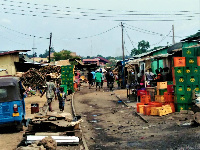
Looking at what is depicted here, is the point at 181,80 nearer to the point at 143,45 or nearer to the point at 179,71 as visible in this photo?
the point at 179,71

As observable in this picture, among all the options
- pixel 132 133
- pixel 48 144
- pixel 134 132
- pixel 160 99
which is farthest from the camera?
pixel 160 99

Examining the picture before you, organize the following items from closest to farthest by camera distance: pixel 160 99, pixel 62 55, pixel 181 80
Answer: pixel 181 80 < pixel 160 99 < pixel 62 55

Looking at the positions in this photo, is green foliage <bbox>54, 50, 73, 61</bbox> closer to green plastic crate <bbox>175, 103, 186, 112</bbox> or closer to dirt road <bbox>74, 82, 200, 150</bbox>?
dirt road <bbox>74, 82, 200, 150</bbox>

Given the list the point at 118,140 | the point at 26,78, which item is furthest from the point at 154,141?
the point at 26,78

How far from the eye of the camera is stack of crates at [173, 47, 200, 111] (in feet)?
45.1

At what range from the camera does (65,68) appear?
2750cm

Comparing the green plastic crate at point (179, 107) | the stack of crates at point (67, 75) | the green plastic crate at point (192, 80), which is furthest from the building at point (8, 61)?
the green plastic crate at point (192, 80)

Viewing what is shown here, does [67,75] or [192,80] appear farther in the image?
[67,75]

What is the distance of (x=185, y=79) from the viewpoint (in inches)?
545

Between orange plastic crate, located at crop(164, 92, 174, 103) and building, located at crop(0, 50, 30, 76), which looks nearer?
orange plastic crate, located at crop(164, 92, 174, 103)

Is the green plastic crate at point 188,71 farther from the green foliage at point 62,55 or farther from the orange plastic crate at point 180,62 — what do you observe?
the green foliage at point 62,55

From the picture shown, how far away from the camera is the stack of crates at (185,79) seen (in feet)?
45.1

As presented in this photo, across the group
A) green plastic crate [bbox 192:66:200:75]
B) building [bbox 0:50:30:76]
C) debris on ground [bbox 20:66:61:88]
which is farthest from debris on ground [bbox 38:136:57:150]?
debris on ground [bbox 20:66:61:88]

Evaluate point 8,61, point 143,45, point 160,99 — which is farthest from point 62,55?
point 160,99
